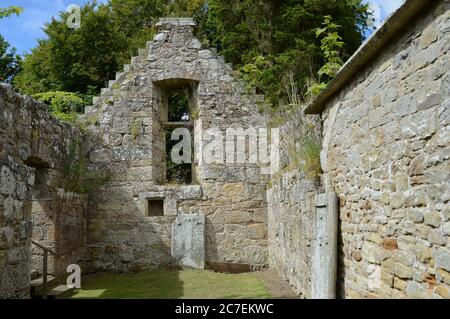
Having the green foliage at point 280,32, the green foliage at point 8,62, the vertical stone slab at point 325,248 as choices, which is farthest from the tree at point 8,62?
the vertical stone slab at point 325,248

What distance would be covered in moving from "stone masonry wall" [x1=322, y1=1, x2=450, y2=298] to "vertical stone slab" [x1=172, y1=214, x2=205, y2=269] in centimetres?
476

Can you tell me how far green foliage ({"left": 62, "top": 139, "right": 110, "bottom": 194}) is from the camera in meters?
8.98

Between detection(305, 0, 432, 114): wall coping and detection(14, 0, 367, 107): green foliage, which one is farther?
detection(14, 0, 367, 107): green foliage

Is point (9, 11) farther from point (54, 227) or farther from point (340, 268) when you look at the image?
point (340, 268)

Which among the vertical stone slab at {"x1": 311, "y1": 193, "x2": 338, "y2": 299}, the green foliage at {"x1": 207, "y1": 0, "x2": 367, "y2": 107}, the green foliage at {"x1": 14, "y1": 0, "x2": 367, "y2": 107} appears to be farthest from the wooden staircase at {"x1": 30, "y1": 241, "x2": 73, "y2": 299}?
the green foliage at {"x1": 207, "y1": 0, "x2": 367, "y2": 107}

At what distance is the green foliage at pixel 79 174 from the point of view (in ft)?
29.5

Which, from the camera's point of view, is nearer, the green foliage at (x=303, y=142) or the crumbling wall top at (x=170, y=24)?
the green foliage at (x=303, y=142)

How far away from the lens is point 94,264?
31.6 feet

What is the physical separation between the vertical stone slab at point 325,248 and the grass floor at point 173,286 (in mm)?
1601

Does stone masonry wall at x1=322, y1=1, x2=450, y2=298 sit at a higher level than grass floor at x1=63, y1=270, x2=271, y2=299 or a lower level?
higher

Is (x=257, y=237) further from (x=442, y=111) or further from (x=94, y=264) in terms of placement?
(x=442, y=111)

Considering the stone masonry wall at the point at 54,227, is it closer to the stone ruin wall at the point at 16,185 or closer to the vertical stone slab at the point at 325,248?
the stone ruin wall at the point at 16,185

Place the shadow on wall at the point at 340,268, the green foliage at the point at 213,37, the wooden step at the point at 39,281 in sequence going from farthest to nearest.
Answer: the green foliage at the point at 213,37 < the wooden step at the point at 39,281 < the shadow on wall at the point at 340,268

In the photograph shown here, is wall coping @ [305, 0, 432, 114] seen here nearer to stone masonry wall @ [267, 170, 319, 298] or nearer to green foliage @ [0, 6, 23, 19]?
stone masonry wall @ [267, 170, 319, 298]
